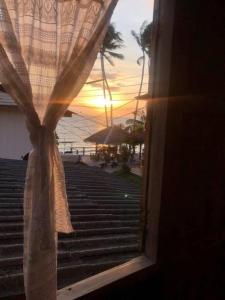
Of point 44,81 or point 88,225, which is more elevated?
point 44,81

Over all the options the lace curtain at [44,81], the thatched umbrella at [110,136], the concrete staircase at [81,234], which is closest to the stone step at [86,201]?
the concrete staircase at [81,234]

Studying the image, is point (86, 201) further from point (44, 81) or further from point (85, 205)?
point (44, 81)

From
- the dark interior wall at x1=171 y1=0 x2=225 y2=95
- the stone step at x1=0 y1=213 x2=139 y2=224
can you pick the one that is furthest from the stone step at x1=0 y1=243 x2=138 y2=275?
the dark interior wall at x1=171 y1=0 x2=225 y2=95

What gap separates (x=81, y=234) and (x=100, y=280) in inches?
48.3

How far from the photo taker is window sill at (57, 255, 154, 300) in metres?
1.19

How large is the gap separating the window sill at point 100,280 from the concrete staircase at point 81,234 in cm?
34

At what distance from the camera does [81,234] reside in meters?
2.50

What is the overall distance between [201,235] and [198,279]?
6.9 inches

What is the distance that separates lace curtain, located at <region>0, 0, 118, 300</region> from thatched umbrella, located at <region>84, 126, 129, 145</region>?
→ 40.8ft

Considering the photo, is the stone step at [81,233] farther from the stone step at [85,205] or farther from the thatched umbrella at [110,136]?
the thatched umbrella at [110,136]

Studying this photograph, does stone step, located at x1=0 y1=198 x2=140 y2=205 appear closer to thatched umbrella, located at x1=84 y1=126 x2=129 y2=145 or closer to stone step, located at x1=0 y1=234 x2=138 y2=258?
stone step, located at x1=0 y1=234 x2=138 y2=258

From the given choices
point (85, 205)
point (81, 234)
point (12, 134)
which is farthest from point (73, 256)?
point (12, 134)

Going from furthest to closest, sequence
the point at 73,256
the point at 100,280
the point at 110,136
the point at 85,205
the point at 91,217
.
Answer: the point at 110,136
the point at 85,205
the point at 91,217
the point at 73,256
the point at 100,280

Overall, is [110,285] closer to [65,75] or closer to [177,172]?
[177,172]
